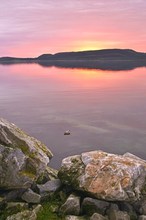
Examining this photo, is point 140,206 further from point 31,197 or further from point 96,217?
point 31,197

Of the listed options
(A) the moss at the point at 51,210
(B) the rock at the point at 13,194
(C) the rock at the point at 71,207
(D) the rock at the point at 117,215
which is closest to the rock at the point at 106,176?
(D) the rock at the point at 117,215

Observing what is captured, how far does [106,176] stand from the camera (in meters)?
17.5

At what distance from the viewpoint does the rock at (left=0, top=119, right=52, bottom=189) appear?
1680 cm

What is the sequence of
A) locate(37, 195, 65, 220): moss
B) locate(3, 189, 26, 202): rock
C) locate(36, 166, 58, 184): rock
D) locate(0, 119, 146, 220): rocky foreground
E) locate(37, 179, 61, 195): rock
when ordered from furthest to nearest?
locate(36, 166, 58, 184): rock
locate(37, 179, 61, 195): rock
locate(3, 189, 26, 202): rock
locate(0, 119, 146, 220): rocky foreground
locate(37, 195, 65, 220): moss

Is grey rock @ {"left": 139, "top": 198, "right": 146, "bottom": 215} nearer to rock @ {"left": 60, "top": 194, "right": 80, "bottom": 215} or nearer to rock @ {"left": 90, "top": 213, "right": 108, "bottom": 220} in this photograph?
rock @ {"left": 90, "top": 213, "right": 108, "bottom": 220}

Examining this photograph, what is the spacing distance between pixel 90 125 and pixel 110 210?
3500 cm

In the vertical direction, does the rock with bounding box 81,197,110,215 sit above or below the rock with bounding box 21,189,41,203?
below

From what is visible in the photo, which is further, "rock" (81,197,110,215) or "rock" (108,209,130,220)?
"rock" (81,197,110,215)

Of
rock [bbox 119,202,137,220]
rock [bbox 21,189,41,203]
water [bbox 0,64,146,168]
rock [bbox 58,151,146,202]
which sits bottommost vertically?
water [bbox 0,64,146,168]

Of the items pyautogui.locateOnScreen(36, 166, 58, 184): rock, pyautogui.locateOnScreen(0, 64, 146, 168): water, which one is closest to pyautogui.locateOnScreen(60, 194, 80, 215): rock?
pyautogui.locateOnScreen(36, 166, 58, 184): rock

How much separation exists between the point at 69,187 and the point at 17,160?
11.1 feet

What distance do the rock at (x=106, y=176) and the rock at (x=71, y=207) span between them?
32.4 inches

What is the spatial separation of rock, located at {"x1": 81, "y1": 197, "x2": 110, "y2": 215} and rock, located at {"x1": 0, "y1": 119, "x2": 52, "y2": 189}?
2.92 m

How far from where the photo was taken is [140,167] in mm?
18078
